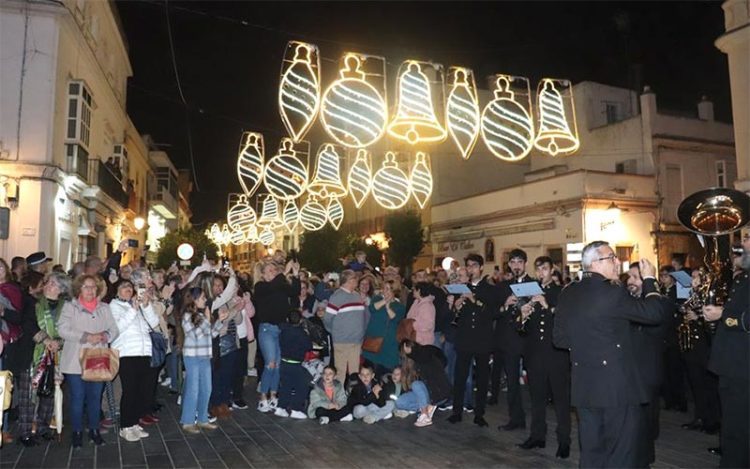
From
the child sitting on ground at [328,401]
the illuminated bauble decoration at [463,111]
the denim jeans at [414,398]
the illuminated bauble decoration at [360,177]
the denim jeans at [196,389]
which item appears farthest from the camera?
the illuminated bauble decoration at [360,177]

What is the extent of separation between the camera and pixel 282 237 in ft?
182

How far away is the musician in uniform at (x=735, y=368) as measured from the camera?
510 centimetres

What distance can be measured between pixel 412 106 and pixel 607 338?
5.91 m

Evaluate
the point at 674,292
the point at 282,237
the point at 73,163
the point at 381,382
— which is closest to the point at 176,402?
the point at 381,382

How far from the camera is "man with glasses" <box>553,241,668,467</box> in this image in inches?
176

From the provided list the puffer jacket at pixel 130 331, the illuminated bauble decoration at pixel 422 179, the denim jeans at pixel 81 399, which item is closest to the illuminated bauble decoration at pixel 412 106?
the puffer jacket at pixel 130 331

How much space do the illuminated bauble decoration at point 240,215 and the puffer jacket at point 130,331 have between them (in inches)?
463

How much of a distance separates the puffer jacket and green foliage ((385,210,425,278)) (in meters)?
23.9

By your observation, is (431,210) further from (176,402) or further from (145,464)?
(145,464)

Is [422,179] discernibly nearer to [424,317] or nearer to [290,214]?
[290,214]

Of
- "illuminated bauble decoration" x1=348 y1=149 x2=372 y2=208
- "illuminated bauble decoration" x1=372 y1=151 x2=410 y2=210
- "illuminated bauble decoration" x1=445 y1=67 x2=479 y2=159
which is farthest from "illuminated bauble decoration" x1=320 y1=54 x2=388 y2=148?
"illuminated bauble decoration" x1=372 y1=151 x2=410 y2=210

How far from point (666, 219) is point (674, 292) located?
17594mm

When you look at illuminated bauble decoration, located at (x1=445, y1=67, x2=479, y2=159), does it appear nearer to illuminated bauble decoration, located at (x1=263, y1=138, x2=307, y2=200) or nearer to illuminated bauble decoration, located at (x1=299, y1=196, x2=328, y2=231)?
illuminated bauble decoration, located at (x1=263, y1=138, x2=307, y2=200)

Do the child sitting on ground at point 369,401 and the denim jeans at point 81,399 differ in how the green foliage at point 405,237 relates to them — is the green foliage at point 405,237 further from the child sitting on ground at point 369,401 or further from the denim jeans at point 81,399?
the denim jeans at point 81,399
